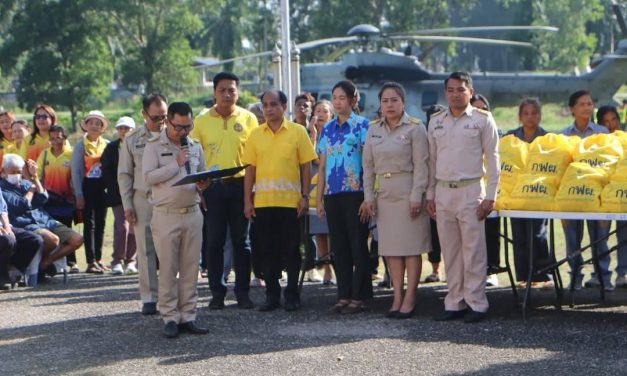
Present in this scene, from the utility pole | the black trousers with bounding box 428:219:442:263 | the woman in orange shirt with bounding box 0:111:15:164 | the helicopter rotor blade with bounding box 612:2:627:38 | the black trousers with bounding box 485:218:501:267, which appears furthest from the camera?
the helicopter rotor blade with bounding box 612:2:627:38

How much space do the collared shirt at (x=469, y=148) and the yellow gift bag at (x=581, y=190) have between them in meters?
0.51

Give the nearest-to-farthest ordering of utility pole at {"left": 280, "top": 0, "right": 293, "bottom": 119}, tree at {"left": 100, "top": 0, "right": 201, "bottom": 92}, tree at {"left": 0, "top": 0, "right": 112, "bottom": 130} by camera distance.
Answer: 1. utility pole at {"left": 280, "top": 0, "right": 293, "bottom": 119}
2. tree at {"left": 0, "top": 0, "right": 112, "bottom": 130}
3. tree at {"left": 100, "top": 0, "right": 201, "bottom": 92}

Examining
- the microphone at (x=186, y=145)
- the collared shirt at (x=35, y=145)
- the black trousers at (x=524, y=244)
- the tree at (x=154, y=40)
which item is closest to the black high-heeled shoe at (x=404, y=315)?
the black trousers at (x=524, y=244)

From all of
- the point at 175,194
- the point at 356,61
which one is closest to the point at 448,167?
the point at 175,194

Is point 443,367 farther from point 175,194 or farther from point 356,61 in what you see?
point 356,61

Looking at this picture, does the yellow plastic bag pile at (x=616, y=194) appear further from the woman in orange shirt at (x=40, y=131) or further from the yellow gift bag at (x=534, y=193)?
the woman in orange shirt at (x=40, y=131)

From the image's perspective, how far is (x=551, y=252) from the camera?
351 inches

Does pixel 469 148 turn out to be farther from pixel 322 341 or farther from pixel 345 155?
pixel 322 341

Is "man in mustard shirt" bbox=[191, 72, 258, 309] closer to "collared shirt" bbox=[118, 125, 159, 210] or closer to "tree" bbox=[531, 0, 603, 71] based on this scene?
"collared shirt" bbox=[118, 125, 159, 210]

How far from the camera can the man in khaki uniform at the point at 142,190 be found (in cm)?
859

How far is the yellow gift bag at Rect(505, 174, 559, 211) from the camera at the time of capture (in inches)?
313

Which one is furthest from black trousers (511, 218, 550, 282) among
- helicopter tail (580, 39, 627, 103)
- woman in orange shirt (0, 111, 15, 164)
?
helicopter tail (580, 39, 627, 103)

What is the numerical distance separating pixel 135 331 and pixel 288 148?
73.2 inches

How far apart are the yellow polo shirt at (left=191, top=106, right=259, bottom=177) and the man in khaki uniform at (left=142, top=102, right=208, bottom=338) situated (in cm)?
97
